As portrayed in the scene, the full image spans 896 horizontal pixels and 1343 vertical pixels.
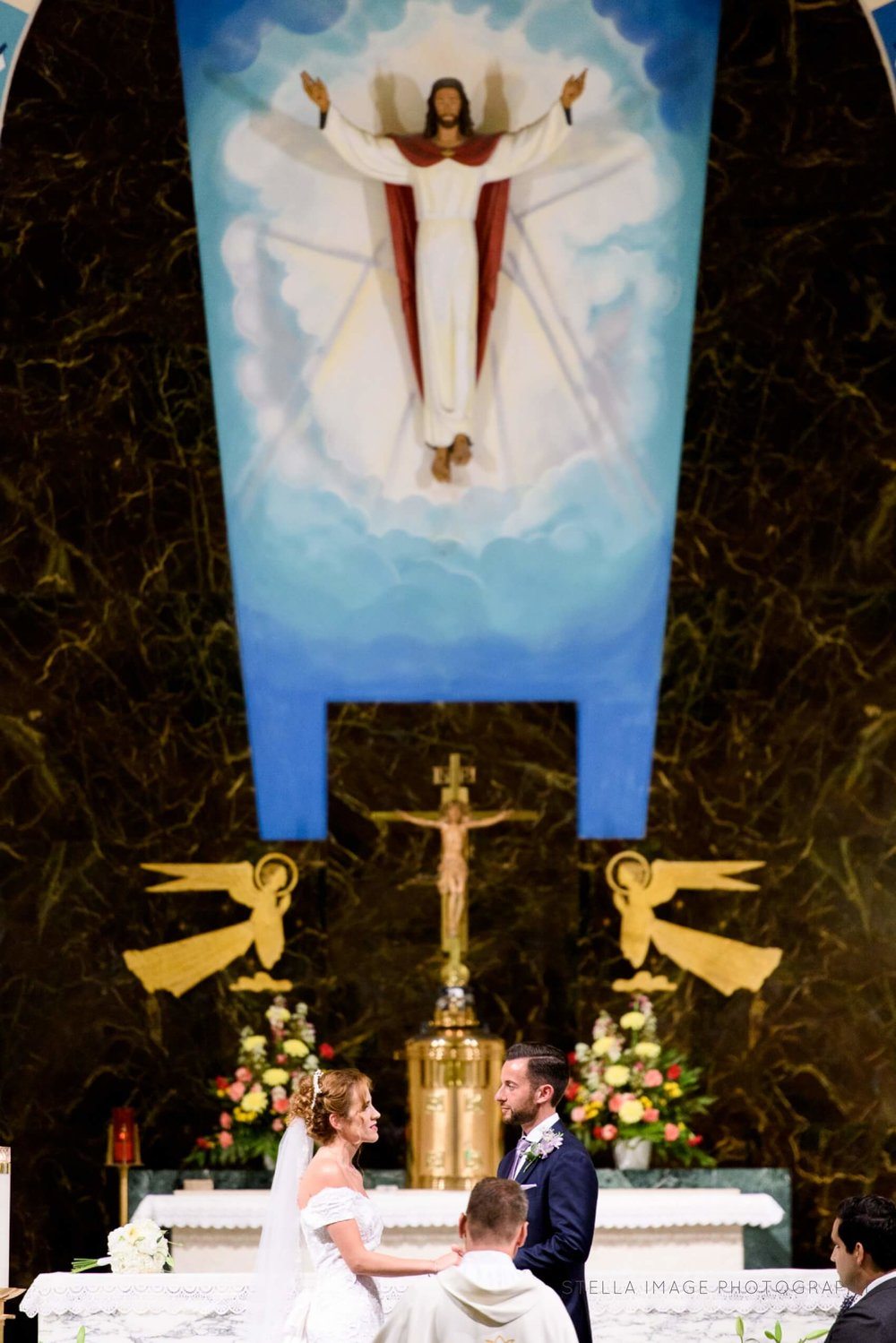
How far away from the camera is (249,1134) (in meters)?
8.41

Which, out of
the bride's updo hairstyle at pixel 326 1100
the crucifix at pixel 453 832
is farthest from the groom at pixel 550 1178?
the crucifix at pixel 453 832

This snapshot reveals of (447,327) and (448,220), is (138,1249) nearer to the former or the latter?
(447,327)

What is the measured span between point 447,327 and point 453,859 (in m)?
2.60

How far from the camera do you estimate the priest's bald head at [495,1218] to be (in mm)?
3992

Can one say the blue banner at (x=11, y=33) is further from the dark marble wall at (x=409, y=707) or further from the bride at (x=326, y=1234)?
the bride at (x=326, y=1234)

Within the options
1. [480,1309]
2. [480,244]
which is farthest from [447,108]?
[480,1309]

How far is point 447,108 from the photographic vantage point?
9312 millimetres

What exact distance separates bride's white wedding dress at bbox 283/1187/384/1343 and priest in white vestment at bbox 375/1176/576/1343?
1.14 metres

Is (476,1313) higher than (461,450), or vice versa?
(461,450)

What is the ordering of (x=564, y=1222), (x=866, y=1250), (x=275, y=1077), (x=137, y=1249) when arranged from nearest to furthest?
1. (x=866, y=1250)
2. (x=564, y=1222)
3. (x=137, y=1249)
4. (x=275, y=1077)

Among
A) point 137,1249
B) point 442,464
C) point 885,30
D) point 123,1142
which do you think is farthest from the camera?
point 442,464

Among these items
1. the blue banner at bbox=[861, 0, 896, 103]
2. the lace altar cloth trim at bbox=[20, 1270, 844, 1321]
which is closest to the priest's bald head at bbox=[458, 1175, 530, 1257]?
the lace altar cloth trim at bbox=[20, 1270, 844, 1321]

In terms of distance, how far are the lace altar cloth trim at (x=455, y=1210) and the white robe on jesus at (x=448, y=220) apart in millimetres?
3723

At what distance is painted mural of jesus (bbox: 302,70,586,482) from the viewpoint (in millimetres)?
9289
